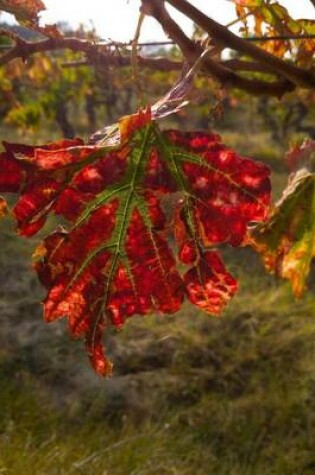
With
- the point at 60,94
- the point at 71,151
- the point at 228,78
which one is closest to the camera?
the point at 71,151

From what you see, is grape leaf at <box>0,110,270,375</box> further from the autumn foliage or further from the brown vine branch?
the brown vine branch

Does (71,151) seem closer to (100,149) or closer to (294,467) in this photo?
(100,149)

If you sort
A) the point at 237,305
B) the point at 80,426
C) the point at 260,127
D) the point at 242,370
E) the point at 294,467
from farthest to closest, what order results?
the point at 260,127
the point at 237,305
the point at 242,370
the point at 80,426
the point at 294,467

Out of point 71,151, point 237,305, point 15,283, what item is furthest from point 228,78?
point 15,283

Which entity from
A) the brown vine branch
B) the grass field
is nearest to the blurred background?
the grass field

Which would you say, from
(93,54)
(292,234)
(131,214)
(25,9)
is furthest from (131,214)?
(93,54)

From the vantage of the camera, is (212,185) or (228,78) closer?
(212,185)
